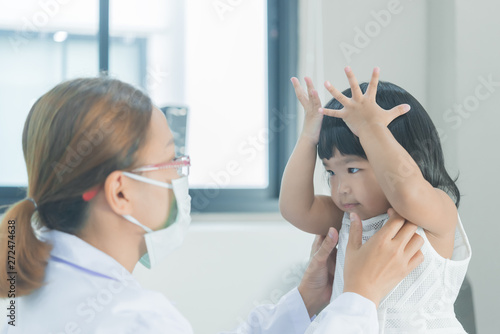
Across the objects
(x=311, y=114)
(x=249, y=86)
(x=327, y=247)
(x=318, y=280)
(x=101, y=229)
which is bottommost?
(x=318, y=280)

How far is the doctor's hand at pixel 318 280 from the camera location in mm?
1280

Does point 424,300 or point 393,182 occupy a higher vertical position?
point 393,182

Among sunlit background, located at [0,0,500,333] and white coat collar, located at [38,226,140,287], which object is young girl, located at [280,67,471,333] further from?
sunlit background, located at [0,0,500,333]

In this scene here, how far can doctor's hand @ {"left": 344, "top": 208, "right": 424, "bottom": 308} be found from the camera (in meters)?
1.02

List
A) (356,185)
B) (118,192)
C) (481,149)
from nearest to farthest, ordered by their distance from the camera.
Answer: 1. (118,192)
2. (356,185)
3. (481,149)

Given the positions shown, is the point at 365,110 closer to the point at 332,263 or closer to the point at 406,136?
the point at 406,136

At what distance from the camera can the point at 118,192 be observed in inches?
37.7

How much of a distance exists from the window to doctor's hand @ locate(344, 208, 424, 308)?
139cm

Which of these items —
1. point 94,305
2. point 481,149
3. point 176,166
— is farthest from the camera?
point 481,149

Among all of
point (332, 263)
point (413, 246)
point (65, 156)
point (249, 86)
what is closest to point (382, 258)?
point (413, 246)

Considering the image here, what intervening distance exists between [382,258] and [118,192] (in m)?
0.57

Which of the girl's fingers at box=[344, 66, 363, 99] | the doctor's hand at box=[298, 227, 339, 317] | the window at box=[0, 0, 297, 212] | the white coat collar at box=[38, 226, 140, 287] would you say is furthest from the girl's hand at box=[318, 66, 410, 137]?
the window at box=[0, 0, 297, 212]

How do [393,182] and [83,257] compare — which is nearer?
[83,257]

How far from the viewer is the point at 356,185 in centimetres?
119
